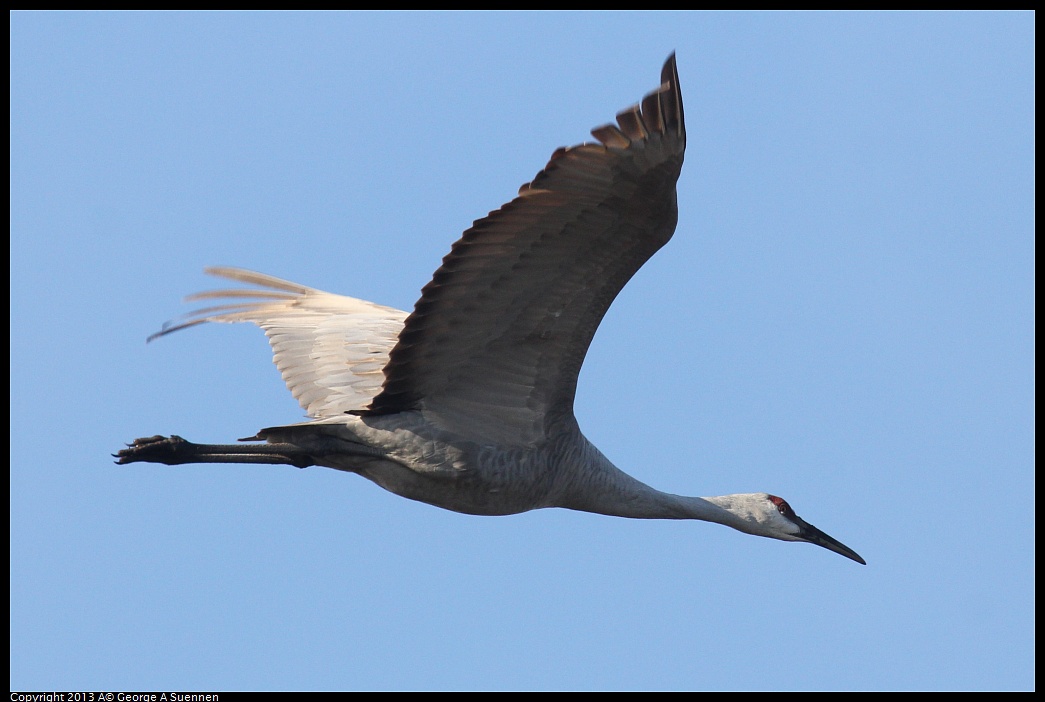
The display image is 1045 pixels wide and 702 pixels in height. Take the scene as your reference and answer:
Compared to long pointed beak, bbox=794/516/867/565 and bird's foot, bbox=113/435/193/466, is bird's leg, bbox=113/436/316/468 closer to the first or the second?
bird's foot, bbox=113/435/193/466

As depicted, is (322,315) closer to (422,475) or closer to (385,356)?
(385,356)

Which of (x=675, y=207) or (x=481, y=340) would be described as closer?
(x=675, y=207)

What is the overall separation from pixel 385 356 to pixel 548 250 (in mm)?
2651

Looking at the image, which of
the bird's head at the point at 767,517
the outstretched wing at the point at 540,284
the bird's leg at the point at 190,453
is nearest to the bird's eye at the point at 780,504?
the bird's head at the point at 767,517

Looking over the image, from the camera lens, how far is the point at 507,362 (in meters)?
7.98

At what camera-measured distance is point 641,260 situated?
23.7 ft

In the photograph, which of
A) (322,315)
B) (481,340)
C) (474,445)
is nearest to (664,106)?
(481,340)

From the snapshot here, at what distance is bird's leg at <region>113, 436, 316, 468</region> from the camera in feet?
27.9

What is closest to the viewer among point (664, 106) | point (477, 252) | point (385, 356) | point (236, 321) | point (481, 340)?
point (664, 106)

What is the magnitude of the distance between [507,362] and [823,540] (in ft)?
10.6

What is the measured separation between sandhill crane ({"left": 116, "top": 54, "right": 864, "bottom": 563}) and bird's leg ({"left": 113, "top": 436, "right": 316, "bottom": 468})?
0.01m

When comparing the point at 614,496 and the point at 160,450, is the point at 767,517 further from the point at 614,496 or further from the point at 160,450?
the point at 160,450

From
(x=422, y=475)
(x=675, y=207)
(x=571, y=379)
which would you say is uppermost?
(x=675, y=207)

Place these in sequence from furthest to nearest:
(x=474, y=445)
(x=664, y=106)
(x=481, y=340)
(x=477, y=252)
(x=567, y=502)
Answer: (x=567, y=502), (x=474, y=445), (x=481, y=340), (x=477, y=252), (x=664, y=106)
